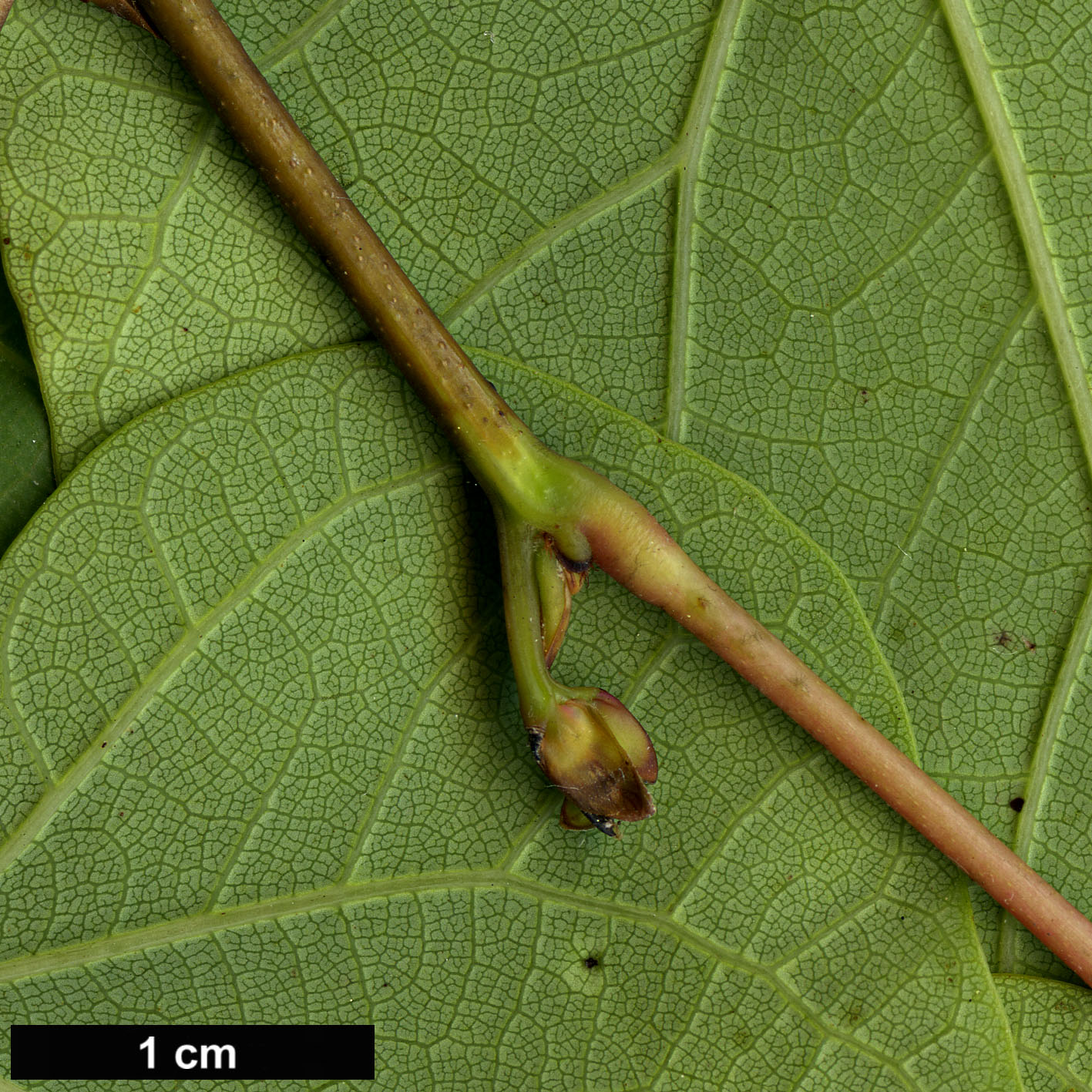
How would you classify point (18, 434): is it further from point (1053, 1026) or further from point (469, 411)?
point (1053, 1026)

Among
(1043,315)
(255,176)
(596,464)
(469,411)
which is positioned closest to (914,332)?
(1043,315)

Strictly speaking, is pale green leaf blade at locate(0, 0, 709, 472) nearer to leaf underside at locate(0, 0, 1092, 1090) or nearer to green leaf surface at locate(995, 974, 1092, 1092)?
leaf underside at locate(0, 0, 1092, 1090)

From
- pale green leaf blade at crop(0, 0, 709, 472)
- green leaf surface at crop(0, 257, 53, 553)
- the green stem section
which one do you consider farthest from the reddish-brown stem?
green leaf surface at crop(0, 257, 53, 553)

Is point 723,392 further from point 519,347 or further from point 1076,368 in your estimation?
point 1076,368

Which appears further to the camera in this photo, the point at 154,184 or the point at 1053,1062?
the point at 1053,1062

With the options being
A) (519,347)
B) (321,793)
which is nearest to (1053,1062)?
(321,793)

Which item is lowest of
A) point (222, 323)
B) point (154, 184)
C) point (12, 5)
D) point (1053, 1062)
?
point (1053, 1062)

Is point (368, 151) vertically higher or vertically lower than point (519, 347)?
higher

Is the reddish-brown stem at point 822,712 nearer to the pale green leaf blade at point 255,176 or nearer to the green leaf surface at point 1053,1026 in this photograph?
the green leaf surface at point 1053,1026
